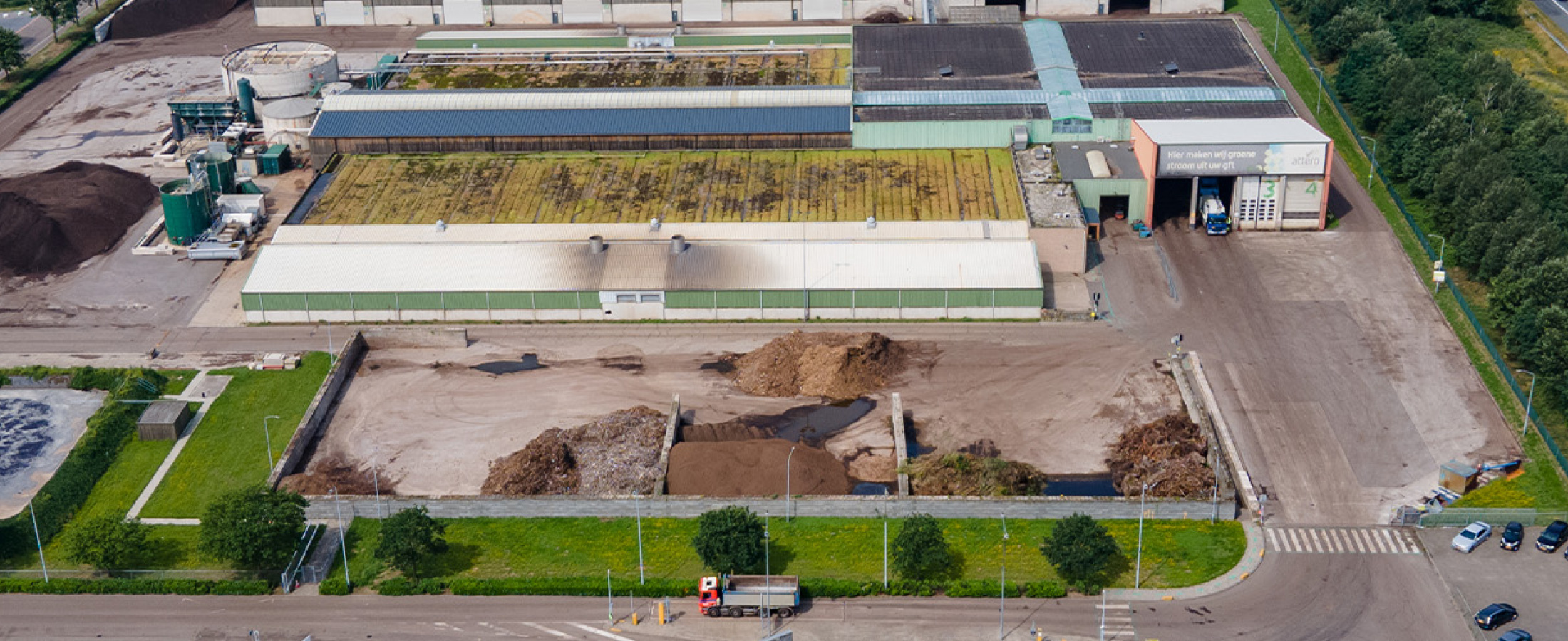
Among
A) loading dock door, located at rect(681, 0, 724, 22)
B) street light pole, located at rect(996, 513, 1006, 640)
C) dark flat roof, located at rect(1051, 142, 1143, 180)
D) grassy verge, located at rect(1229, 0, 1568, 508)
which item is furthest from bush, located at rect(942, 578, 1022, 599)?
loading dock door, located at rect(681, 0, 724, 22)

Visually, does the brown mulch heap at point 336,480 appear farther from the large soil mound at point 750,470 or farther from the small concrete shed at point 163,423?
the large soil mound at point 750,470

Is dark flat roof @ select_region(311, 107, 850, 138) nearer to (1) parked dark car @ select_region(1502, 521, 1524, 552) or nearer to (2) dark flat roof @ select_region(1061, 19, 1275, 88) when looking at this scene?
(2) dark flat roof @ select_region(1061, 19, 1275, 88)

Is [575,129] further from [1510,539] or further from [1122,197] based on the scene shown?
[1510,539]

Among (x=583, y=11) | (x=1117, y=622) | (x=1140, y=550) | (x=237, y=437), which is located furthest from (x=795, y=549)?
(x=583, y=11)

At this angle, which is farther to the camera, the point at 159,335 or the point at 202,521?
the point at 159,335

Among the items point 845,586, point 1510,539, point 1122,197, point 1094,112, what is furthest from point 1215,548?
point 1094,112
